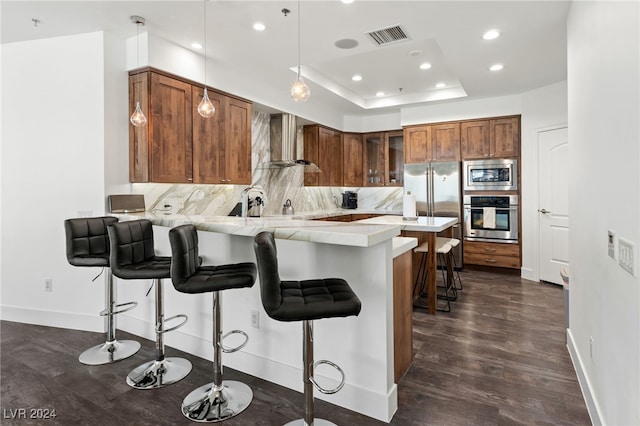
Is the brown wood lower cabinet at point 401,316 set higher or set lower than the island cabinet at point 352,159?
lower

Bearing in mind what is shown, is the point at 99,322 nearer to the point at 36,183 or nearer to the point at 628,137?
the point at 36,183

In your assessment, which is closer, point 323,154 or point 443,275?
point 443,275

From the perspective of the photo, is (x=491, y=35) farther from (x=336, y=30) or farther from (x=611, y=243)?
(x=611, y=243)

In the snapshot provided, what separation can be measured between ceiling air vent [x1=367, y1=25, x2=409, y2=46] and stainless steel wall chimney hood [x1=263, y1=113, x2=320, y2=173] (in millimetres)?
2133

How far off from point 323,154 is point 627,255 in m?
5.17

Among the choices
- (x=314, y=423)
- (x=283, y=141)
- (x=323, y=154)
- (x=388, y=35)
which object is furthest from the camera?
(x=323, y=154)

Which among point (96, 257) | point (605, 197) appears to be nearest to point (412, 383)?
point (605, 197)

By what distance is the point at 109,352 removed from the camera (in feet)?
9.10

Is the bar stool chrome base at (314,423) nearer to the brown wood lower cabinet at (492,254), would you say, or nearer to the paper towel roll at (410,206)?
the paper towel roll at (410,206)

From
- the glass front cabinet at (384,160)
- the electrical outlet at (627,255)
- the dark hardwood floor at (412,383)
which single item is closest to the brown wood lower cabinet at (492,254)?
the glass front cabinet at (384,160)

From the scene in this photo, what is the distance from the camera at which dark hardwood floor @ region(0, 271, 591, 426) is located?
6.56 ft

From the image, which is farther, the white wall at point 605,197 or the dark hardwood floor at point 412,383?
the dark hardwood floor at point 412,383

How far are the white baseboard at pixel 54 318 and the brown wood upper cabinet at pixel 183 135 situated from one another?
1.42 metres

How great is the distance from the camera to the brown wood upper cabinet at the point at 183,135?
3348mm
